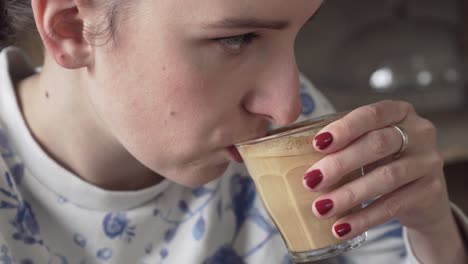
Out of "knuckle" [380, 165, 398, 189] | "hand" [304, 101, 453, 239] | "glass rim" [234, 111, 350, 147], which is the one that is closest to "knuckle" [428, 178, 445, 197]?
"hand" [304, 101, 453, 239]

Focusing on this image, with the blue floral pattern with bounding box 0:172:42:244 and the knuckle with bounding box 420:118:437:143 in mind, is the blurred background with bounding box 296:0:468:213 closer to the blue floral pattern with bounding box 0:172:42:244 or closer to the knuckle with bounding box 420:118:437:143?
the knuckle with bounding box 420:118:437:143

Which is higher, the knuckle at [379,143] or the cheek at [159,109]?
the cheek at [159,109]

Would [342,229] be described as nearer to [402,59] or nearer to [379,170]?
[379,170]

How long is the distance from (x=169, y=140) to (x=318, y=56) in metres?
2.05

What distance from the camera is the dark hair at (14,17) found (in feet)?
3.47

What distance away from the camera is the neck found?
111 cm

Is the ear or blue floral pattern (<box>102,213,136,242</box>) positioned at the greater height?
the ear

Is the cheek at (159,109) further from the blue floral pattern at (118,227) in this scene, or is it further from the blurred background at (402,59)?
the blurred background at (402,59)

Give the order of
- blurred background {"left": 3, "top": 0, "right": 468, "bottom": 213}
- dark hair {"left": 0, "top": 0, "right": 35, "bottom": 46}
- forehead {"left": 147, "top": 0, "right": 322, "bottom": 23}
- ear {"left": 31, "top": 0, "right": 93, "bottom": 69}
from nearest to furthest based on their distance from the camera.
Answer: forehead {"left": 147, "top": 0, "right": 322, "bottom": 23}
ear {"left": 31, "top": 0, "right": 93, "bottom": 69}
dark hair {"left": 0, "top": 0, "right": 35, "bottom": 46}
blurred background {"left": 3, "top": 0, "right": 468, "bottom": 213}

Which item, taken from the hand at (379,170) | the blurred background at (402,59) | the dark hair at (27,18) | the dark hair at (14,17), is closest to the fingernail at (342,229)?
the hand at (379,170)

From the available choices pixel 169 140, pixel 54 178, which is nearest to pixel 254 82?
pixel 169 140

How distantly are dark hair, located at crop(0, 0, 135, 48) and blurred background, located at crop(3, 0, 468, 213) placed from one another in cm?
141

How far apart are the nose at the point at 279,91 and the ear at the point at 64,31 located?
249 millimetres

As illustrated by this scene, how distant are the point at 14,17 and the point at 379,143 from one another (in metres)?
0.60
